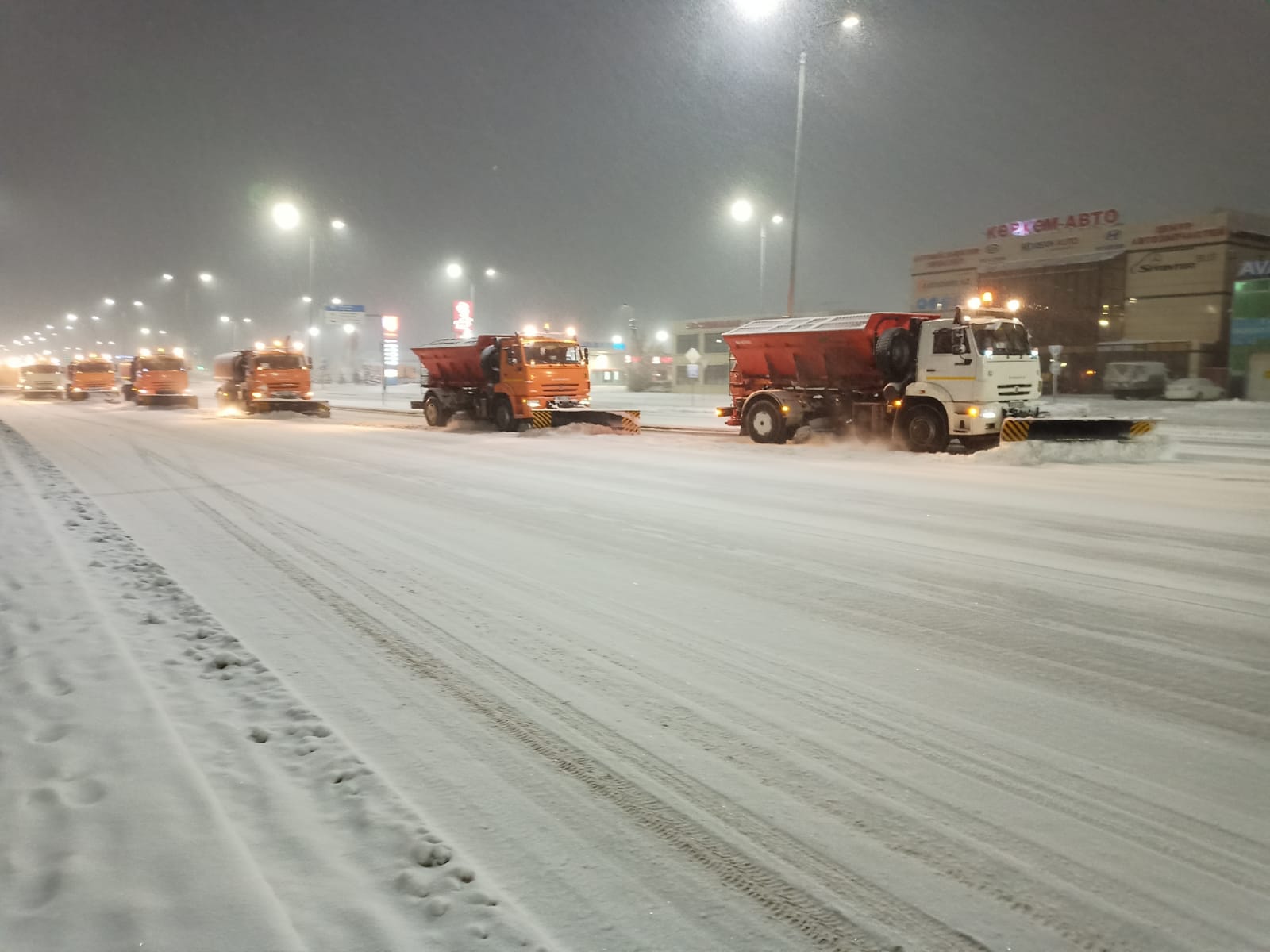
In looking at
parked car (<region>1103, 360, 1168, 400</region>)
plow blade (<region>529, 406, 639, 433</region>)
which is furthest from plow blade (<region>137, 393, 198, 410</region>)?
parked car (<region>1103, 360, 1168, 400</region>)

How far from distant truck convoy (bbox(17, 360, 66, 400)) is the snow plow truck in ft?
148

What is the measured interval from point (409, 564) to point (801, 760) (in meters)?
4.70

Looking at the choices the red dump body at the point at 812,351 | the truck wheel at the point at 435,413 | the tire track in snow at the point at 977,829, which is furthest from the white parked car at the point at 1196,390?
the tire track in snow at the point at 977,829

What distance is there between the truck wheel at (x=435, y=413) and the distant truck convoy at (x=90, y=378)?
29.2 m

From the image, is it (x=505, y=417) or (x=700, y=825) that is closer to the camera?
(x=700, y=825)

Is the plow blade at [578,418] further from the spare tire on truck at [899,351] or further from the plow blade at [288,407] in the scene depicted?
the plow blade at [288,407]

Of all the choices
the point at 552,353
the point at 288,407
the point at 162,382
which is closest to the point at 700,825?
the point at 552,353

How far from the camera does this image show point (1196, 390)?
4141 centimetres

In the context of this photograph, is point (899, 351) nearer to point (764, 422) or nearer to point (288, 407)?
point (764, 422)

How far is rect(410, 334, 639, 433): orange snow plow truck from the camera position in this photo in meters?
23.4

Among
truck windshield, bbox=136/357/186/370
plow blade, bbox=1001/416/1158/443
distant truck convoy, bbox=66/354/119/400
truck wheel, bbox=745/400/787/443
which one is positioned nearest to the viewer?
plow blade, bbox=1001/416/1158/443

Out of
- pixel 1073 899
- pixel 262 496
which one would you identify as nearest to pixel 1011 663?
pixel 1073 899

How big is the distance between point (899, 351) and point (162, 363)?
34.8m

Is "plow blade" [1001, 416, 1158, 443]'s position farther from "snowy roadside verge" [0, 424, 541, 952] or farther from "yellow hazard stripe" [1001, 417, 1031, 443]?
"snowy roadside verge" [0, 424, 541, 952]
